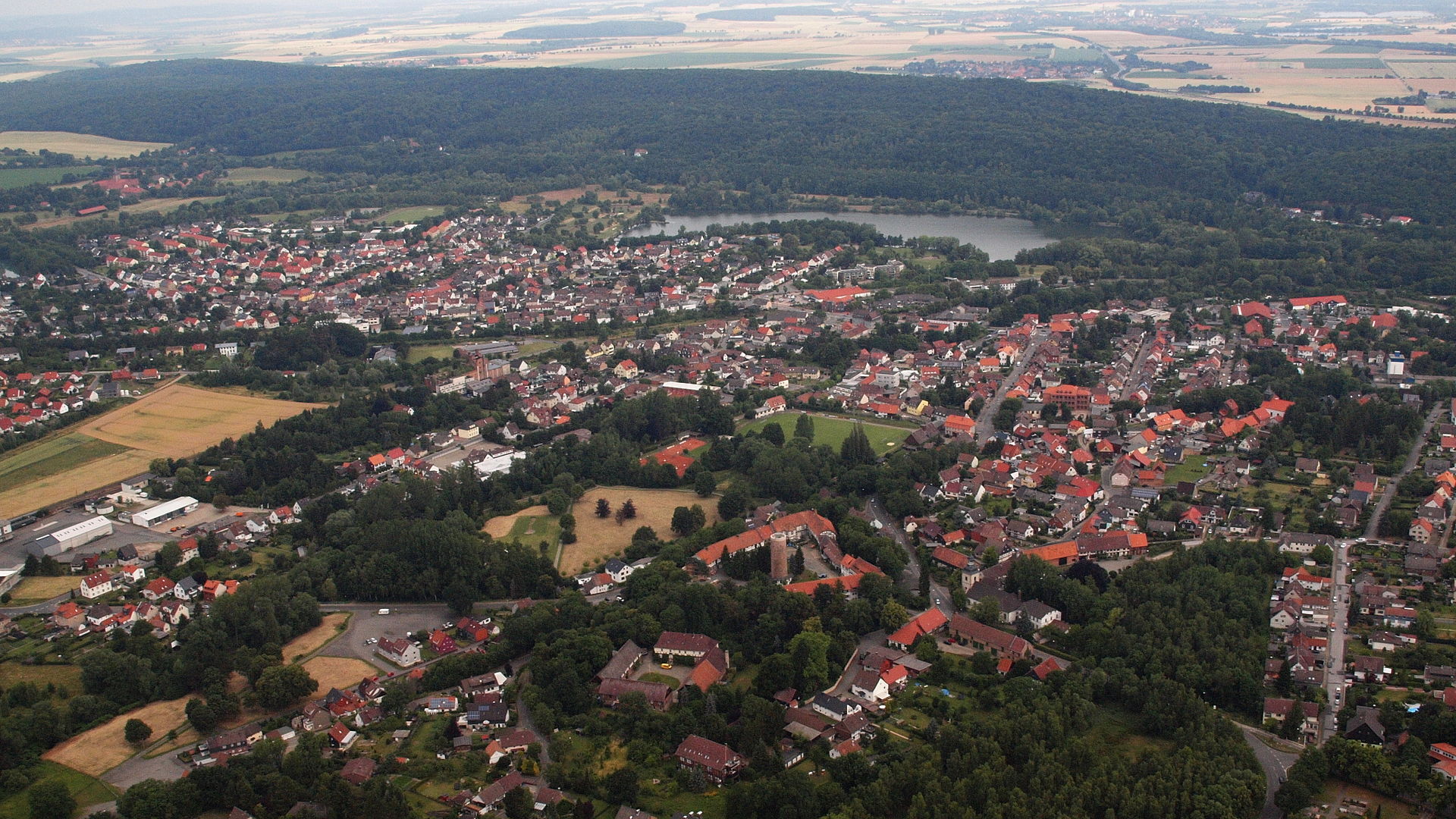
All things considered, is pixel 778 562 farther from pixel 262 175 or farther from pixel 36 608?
pixel 262 175

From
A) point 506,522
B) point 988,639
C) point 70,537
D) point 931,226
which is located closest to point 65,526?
point 70,537

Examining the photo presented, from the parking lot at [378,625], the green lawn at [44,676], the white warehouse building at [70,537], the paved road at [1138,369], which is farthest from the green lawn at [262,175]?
the green lawn at [44,676]

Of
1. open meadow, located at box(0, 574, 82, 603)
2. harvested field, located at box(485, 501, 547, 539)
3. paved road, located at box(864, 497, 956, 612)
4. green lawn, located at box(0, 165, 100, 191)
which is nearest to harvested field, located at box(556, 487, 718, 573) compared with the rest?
harvested field, located at box(485, 501, 547, 539)

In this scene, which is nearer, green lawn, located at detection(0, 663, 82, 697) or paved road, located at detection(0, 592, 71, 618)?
green lawn, located at detection(0, 663, 82, 697)

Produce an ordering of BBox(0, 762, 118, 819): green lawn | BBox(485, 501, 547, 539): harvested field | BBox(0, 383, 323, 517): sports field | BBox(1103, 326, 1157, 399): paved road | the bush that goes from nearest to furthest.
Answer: BBox(0, 762, 118, 819): green lawn, the bush, BBox(485, 501, 547, 539): harvested field, BBox(0, 383, 323, 517): sports field, BBox(1103, 326, 1157, 399): paved road

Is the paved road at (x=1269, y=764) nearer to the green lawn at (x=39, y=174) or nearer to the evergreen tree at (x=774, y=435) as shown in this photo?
the evergreen tree at (x=774, y=435)

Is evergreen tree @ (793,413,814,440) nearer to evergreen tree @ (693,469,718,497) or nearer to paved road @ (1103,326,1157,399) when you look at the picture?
evergreen tree @ (693,469,718,497)

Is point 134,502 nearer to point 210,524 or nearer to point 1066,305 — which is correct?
point 210,524
